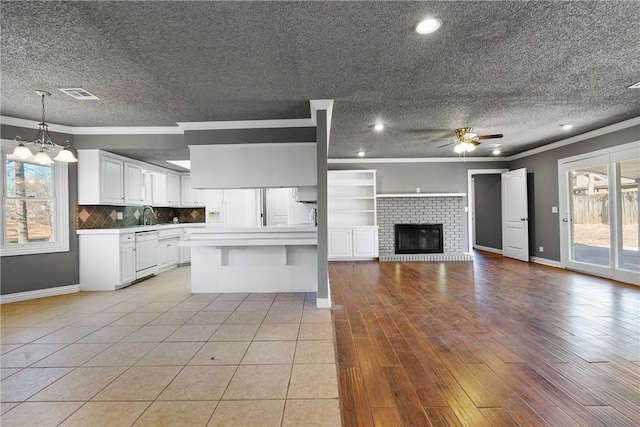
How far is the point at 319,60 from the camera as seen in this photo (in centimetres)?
250

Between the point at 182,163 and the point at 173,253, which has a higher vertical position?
the point at 182,163

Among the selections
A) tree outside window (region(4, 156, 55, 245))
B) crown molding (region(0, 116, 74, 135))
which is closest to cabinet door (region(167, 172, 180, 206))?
crown molding (region(0, 116, 74, 135))

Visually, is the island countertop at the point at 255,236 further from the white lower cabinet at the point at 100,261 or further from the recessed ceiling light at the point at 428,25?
the recessed ceiling light at the point at 428,25

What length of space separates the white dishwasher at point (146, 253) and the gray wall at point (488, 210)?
27.3 feet

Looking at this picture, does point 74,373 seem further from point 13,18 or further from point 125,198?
point 125,198

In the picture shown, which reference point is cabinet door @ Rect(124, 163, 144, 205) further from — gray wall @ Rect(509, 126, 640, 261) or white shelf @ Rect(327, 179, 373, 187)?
gray wall @ Rect(509, 126, 640, 261)

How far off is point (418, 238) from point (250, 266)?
4.46 meters

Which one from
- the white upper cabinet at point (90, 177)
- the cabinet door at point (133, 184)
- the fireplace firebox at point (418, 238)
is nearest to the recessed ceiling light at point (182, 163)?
the cabinet door at point (133, 184)

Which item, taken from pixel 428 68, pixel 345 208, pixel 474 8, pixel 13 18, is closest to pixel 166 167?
pixel 345 208

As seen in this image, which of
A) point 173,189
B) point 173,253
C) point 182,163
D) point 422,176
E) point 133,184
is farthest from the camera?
point 422,176

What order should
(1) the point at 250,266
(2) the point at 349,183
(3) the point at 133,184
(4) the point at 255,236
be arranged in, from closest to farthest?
(4) the point at 255,236
(1) the point at 250,266
(3) the point at 133,184
(2) the point at 349,183

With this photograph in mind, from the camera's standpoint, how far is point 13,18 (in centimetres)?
192

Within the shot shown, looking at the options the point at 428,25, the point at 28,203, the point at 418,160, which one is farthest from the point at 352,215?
the point at 28,203

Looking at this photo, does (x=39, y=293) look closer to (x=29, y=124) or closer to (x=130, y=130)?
(x=29, y=124)
